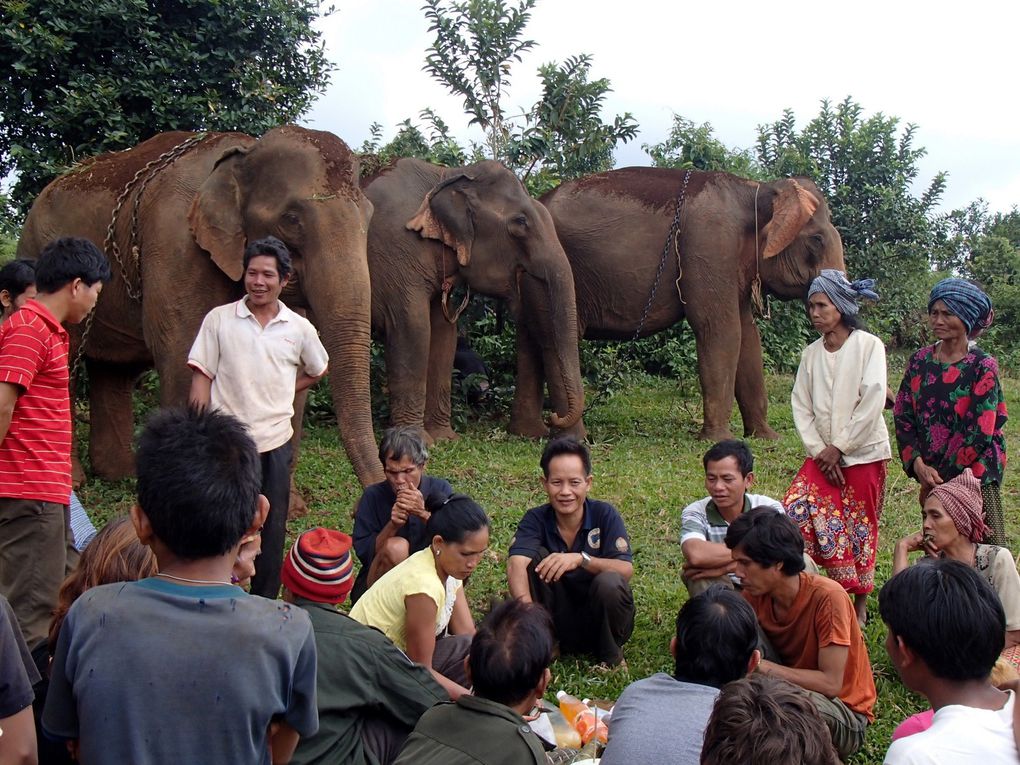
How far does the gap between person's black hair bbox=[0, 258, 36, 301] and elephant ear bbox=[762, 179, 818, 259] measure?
23.8 ft

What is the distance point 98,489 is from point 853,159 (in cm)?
1129

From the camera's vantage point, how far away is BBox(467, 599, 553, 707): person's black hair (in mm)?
2807

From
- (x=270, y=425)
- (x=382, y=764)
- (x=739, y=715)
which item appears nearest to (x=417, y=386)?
(x=270, y=425)

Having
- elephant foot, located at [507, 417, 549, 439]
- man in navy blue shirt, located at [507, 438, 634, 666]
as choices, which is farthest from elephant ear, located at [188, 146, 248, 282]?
elephant foot, located at [507, 417, 549, 439]

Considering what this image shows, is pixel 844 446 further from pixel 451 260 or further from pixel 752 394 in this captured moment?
pixel 752 394

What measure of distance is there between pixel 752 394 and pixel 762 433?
0.44 m

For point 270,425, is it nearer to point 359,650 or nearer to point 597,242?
point 359,650

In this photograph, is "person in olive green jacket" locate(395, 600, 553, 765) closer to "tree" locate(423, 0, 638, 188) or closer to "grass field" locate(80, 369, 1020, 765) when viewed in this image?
"grass field" locate(80, 369, 1020, 765)

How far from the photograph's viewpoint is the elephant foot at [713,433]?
9961 millimetres

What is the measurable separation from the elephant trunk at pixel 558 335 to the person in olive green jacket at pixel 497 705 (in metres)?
6.00

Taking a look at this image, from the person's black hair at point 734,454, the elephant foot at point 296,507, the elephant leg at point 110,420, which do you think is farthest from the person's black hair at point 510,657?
the elephant leg at point 110,420

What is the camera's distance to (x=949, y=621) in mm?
2486

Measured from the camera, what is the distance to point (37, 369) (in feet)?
12.9

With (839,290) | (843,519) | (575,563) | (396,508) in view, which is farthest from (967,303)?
(396,508)
